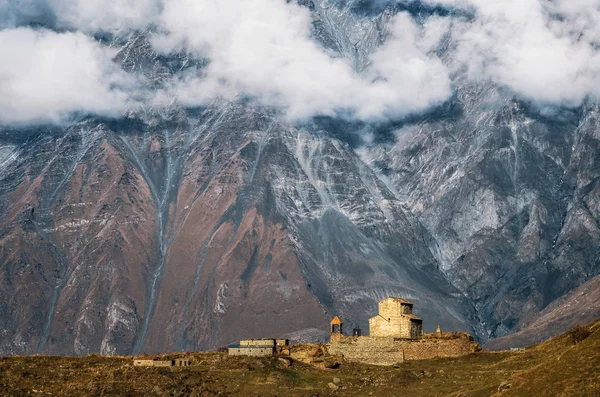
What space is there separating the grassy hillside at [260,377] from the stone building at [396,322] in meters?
25.1

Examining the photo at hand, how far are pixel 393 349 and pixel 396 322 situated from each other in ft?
61.9

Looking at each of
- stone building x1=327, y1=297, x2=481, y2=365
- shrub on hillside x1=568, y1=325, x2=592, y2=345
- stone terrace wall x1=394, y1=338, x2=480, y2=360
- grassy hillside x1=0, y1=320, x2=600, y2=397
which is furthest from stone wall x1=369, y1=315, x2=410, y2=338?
shrub on hillside x1=568, y1=325, x2=592, y2=345

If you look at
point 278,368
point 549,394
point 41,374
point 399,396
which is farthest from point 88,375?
point 549,394

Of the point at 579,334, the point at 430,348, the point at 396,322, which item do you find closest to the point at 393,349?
the point at 430,348

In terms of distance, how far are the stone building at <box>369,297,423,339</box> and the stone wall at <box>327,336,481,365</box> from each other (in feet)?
42.3

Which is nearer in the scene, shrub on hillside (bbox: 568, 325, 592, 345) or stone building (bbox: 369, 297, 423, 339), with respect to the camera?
shrub on hillside (bbox: 568, 325, 592, 345)

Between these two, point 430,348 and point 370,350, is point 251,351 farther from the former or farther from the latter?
point 430,348

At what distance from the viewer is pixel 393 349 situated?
6309 inches

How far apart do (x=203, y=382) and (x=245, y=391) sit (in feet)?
20.2

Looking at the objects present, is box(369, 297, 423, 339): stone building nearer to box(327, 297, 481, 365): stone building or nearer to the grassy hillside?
box(327, 297, 481, 365): stone building

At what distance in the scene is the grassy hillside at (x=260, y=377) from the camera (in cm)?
12788

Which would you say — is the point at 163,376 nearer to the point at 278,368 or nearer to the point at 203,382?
the point at 203,382

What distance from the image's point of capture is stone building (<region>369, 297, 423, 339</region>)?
582ft

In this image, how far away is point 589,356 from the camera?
98.5m
